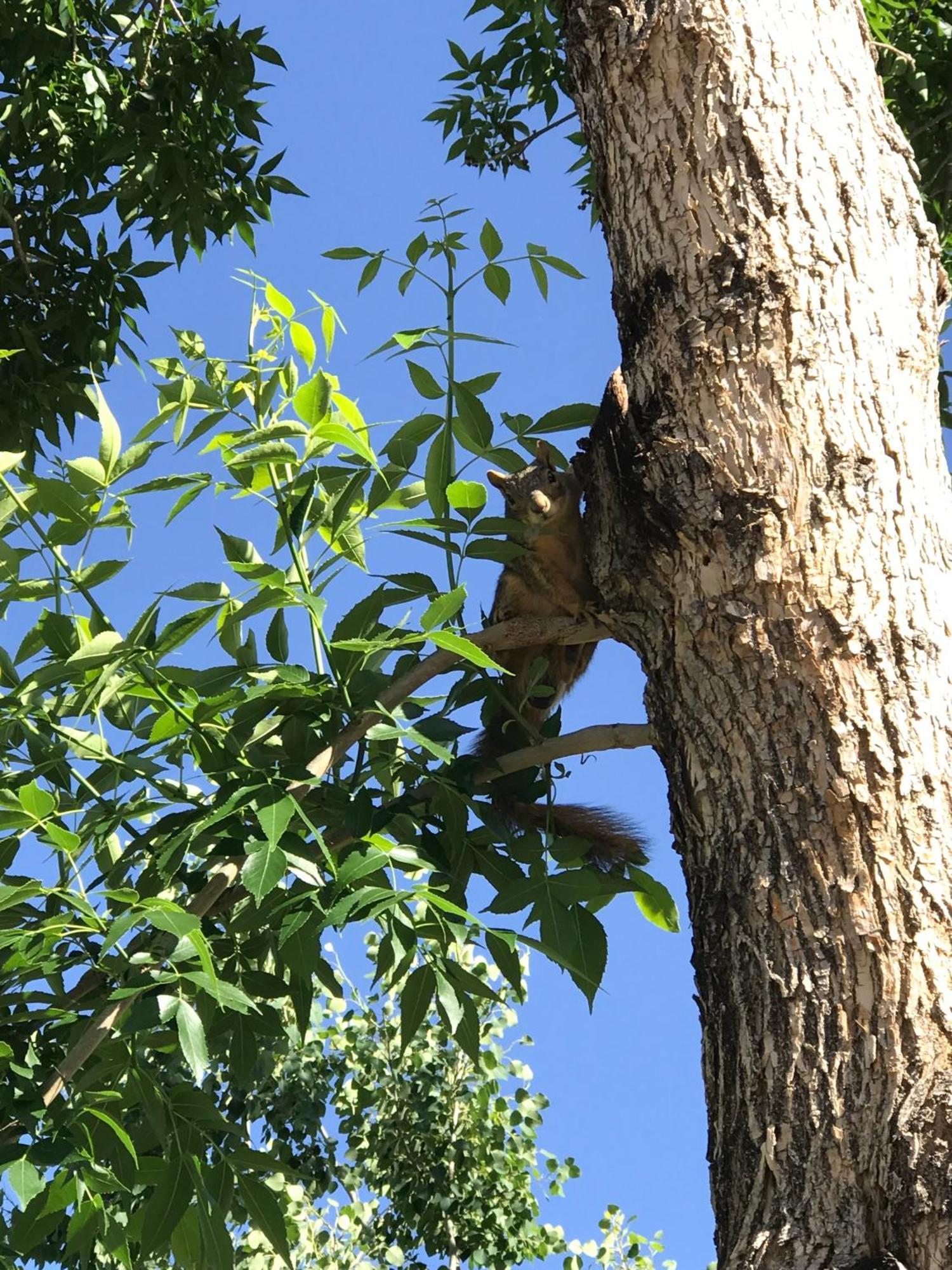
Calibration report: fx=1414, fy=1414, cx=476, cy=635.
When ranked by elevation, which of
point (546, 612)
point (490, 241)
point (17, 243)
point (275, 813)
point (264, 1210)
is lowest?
point (264, 1210)

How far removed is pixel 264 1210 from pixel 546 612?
1352mm

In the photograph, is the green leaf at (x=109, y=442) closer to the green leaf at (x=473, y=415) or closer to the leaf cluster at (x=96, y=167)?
the green leaf at (x=473, y=415)

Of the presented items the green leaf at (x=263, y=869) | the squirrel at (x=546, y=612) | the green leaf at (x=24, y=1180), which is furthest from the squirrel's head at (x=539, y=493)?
the green leaf at (x=24, y=1180)

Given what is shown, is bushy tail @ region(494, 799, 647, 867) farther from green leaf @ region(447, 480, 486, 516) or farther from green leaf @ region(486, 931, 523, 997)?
green leaf @ region(447, 480, 486, 516)

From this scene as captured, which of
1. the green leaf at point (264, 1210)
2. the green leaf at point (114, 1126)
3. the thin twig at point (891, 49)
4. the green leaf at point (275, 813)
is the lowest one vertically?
the green leaf at point (264, 1210)

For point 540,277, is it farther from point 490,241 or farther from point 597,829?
point 597,829

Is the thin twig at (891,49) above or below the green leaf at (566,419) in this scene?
above

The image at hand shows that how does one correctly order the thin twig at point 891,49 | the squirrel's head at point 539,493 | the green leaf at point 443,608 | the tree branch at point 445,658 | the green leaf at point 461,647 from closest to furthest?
1. the green leaf at point 461,647
2. the green leaf at point 443,608
3. the tree branch at point 445,658
4. the thin twig at point 891,49
5. the squirrel's head at point 539,493

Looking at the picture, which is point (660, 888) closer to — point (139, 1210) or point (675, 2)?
point (139, 1210)

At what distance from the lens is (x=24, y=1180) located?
191 cm

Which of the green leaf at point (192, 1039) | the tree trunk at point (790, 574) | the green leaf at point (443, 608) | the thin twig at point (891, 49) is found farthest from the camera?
the thin twig at point (891, 49)

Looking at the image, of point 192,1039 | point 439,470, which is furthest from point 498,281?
point 192,1039

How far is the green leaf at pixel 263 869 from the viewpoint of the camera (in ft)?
6.01

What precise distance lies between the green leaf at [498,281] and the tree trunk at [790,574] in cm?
30
